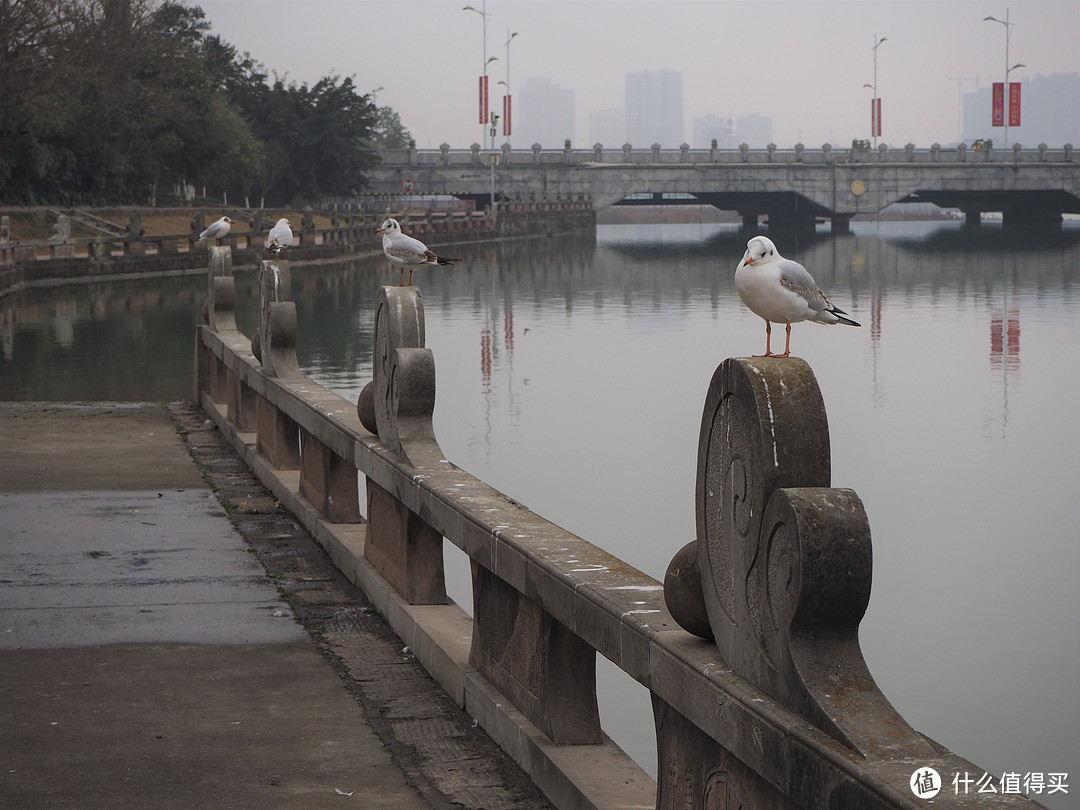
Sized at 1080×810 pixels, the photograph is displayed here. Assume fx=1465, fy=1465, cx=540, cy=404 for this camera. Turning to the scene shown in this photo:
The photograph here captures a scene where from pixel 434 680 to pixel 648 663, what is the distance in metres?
2.18

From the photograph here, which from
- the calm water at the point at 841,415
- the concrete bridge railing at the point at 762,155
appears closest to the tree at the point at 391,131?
the concrete bridge railing at the point at 762,155

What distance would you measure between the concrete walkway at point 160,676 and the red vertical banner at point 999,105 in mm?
102396

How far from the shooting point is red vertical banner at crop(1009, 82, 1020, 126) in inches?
4099

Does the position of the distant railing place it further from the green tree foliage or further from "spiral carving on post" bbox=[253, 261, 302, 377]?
"spiral carving on post" bbox=[253, 261, 302, 377]

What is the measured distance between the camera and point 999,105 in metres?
104

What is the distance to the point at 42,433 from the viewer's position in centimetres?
1262

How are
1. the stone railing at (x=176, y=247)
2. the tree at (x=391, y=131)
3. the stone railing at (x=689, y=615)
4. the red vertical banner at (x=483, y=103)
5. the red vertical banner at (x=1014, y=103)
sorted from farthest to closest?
the tree at (x=391, y=131), the red vertical banner at (x=1014, y=103), the red vertical banner at (x=483, y=103), the stone railing at (x=176, y=247), the stone railing at (x=689, y=615)

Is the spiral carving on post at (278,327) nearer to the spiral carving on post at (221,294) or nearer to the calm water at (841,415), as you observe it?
the calm water at (841,415)

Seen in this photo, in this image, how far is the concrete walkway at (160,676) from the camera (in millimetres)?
4820

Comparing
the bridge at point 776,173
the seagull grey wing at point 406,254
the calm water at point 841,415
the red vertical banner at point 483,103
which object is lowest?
the calm water at point 841,415

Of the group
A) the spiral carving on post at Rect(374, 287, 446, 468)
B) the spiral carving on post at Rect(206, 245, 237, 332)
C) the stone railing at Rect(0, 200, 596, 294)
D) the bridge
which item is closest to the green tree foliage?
the stone railing at Rect(0, 200, 596, 294)

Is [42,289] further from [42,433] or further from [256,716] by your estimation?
[256,716]

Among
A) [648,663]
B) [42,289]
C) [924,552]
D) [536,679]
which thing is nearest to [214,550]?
[536,679]

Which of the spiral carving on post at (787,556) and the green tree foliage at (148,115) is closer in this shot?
the spiral carving on post at (787,556)
